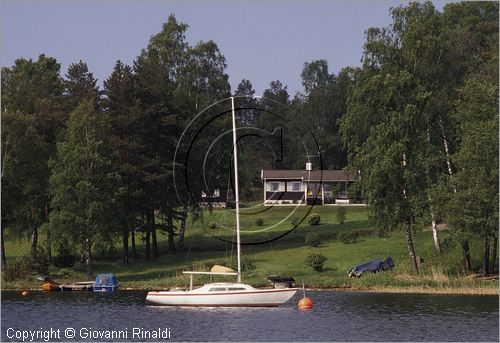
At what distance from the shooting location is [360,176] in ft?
301

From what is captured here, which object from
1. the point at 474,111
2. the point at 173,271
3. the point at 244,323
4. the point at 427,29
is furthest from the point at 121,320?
the point at 427,29

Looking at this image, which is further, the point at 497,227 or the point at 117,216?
the point at 117,216

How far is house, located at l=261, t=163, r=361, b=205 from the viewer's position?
495 feet

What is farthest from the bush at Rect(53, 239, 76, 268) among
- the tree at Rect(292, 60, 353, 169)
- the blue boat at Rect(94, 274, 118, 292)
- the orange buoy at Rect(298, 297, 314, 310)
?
the tree at Rect(292, 60, 353, 169)

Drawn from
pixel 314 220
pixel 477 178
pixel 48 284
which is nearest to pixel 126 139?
pixel 48 284

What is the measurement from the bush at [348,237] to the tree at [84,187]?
23.9m

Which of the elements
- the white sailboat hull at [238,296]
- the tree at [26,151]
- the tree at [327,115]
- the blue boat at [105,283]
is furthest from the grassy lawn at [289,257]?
the tree at [327,115]

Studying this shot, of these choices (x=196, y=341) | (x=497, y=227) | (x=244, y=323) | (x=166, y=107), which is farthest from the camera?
(x=166, y=107)

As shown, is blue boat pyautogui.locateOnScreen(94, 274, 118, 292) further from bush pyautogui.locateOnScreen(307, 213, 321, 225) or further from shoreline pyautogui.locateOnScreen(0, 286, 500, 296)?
bush pyautogui.locateOnScreen(307, 213, 321, 225)

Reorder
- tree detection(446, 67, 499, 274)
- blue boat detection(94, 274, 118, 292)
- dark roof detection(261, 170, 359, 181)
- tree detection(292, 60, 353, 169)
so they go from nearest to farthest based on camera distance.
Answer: tree detection(446, 67, 499, 274)
blue boat detection(94, 274, 118, 292)
dark roof detection(261, 170, 359, 181)
tree detection(292, 60, 353, 169)

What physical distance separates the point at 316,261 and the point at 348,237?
13335 millimetres

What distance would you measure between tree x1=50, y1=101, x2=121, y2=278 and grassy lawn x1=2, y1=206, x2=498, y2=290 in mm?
5081

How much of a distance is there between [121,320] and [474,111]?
36.6 meters

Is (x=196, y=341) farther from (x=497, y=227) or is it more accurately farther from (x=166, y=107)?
(x=166, y=107)
